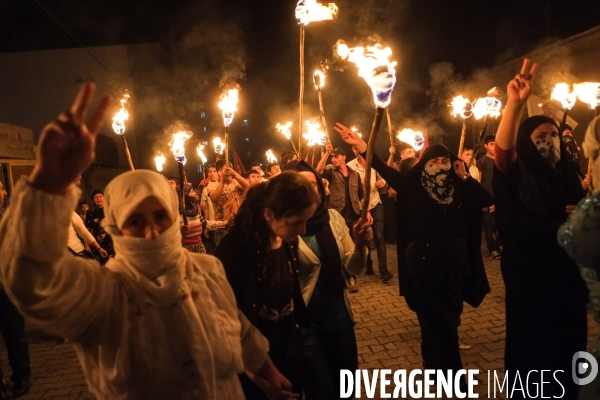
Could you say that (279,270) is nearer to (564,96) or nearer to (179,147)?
(179,147)

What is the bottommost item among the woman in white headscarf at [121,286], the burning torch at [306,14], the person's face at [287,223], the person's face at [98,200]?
the woman in white headscarf at [121,286]

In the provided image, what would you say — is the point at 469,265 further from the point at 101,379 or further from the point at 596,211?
the point at 101,379

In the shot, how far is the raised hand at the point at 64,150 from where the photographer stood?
55.7 inches

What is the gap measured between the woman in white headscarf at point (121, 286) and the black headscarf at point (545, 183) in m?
2.61

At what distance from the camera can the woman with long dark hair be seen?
8.58 ft

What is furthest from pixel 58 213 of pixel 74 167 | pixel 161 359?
pixel 161 359

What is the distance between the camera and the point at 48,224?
56.7 inches

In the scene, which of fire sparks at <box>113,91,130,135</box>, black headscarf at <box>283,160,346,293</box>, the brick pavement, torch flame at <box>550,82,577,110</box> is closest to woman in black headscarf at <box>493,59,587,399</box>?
the brick pavement

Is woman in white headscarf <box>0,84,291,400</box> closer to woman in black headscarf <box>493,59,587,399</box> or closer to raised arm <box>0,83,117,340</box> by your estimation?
raised arm <box>0,83,117,340</box>

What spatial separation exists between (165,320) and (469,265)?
11.2 ft

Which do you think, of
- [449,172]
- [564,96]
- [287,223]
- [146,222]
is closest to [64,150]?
[146,222]

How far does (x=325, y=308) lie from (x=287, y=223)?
0.84m

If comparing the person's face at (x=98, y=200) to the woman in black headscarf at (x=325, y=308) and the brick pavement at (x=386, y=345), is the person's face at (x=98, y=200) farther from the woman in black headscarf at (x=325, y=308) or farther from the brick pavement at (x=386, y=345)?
the woman in black headscarf at (x=325, y=308)

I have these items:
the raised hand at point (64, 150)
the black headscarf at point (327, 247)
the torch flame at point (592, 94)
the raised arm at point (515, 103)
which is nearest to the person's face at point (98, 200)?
the black headscarf at point (327, 247)
